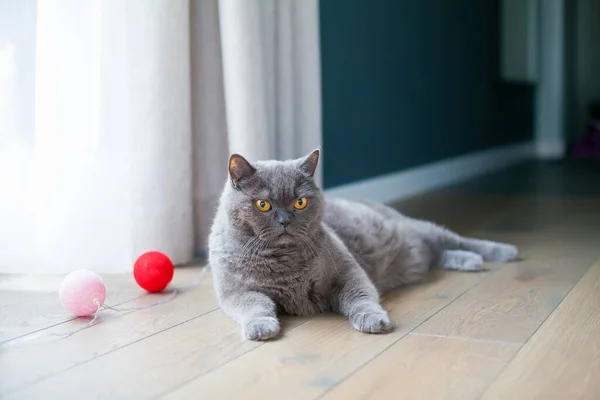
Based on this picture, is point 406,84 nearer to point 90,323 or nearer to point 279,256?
point 279,256

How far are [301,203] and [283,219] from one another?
7cm

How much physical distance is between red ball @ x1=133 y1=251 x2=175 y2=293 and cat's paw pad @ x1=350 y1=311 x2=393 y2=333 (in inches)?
24.2

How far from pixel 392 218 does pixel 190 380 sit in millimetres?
1117

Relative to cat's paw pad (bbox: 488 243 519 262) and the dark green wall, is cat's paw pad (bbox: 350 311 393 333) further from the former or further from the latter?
the dark green wall

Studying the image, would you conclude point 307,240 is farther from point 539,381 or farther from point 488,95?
point 488,95

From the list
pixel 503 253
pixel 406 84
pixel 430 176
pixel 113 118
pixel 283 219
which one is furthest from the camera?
pixel 430 176

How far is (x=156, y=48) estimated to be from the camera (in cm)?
229

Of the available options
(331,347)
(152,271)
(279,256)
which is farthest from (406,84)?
(331,347)

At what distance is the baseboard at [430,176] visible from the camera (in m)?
3.55

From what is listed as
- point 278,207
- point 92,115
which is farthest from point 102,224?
point 278,207

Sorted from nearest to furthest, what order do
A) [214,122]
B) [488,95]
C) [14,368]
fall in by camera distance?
[14,368] < [214,122] < [488,95]

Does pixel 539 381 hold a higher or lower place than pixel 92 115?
lower

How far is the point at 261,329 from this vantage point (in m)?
1.61

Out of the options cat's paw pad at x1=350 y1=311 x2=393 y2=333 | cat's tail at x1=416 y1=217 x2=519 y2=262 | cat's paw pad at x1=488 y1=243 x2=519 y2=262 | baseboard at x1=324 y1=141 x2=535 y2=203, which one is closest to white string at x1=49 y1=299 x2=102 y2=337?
cat's paw pad at x1=350 y1=311 x2=393 y2=333
